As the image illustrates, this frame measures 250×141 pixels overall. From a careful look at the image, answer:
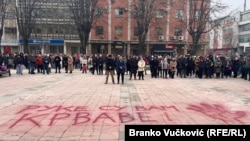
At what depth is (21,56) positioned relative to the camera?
21609mm

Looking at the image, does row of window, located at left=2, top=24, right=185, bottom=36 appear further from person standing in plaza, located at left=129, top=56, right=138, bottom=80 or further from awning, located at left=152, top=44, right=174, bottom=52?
→ person standing in plaza, located at left=129, top=56, right=138, bottom=80

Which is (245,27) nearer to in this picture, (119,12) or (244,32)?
(244,32)

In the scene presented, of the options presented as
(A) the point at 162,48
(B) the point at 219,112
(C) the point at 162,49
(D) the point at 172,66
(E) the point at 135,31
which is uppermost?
(E) the point at 135,31

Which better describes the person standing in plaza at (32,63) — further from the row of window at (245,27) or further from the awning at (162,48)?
the row of window at (245,27)

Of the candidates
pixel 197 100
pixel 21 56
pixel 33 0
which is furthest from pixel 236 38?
pixel 197 100

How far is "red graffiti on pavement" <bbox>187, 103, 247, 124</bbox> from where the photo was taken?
761 cm

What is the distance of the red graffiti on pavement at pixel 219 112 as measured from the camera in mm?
7609

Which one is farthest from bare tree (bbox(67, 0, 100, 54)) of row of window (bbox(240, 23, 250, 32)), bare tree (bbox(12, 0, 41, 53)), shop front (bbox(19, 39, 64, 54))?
row of window (bbox(240, 23, 250, 32))

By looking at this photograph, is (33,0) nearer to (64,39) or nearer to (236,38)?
(64,39)

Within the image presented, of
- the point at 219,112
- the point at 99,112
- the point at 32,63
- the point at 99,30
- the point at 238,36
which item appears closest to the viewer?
the point at 99,112

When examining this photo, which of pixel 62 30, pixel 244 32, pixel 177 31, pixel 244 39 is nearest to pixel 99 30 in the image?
pixel 62 30

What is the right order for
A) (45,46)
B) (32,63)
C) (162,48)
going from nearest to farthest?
1. (32,63)
2. (45,46)
3. (162,48)

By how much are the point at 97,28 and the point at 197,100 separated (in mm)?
39956

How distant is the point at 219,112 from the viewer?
8.48m
